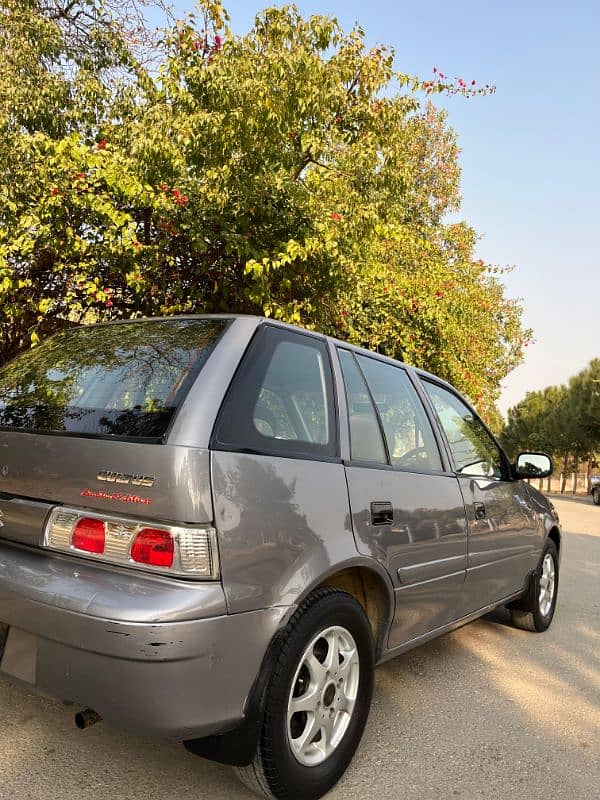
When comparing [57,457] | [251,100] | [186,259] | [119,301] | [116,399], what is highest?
[251,100]

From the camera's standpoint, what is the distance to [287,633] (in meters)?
2.28

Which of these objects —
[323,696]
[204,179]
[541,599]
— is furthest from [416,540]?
[204,179]

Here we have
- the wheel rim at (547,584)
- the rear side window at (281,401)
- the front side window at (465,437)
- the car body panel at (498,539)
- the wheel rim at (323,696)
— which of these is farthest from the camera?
the wheel rim at (547,584)

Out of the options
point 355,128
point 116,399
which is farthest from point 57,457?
point 355,128

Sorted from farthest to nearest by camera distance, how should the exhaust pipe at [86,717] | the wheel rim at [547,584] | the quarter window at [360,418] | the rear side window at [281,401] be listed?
the wheel rim at [547,584] < the quarter window at [360,418] < the rear side window at [281,401] < the exhaust pipe at [86,717]

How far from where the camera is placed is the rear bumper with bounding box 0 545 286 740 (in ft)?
6.48

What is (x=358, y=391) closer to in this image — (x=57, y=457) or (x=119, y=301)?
(x=57, y=457)

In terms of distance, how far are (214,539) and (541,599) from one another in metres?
3.84

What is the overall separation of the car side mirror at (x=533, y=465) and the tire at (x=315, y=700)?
7.46 feet

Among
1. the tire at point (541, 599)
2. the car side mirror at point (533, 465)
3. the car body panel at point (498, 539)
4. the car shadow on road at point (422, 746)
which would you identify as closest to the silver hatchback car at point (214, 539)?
the car shadow on road at point (422, 746)

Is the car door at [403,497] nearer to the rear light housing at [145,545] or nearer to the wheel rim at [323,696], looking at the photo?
the wheel rim at [323,696]

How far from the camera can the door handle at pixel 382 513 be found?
281 cm

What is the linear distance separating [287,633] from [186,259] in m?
5.32

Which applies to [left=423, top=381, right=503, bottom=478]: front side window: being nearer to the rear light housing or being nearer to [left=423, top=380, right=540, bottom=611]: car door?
[left=423, top=380, right=540, bottom=611]: car door
